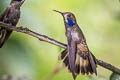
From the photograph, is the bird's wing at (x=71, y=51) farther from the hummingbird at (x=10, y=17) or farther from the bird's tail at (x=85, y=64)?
the hummingbird at (x=10, y=17)

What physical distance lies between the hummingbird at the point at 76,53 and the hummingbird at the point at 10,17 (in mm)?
387

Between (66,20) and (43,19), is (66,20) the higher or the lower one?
the higher one

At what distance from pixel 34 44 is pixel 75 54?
2.17 m

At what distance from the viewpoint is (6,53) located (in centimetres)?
424

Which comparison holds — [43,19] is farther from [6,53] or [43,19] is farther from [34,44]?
[6,53]

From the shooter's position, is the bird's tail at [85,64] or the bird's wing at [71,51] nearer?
the bird's wing at [71,51]

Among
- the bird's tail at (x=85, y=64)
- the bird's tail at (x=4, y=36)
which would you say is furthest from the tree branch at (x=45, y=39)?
the bird's tail at (x=4, y=36)

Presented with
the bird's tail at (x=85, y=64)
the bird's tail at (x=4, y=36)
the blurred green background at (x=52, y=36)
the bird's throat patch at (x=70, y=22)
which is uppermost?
the bird's throat patch at (x=70, y=22)

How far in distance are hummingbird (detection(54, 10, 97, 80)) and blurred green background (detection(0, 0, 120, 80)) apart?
45cm

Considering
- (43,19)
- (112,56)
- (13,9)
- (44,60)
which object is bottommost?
(112,56)

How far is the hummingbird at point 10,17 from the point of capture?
2820 mm

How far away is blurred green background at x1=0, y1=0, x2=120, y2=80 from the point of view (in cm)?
401

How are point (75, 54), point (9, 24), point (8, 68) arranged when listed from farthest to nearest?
point (8, 68) < point (9, 24) < point (75, 54)

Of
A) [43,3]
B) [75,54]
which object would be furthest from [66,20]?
[43,3]
